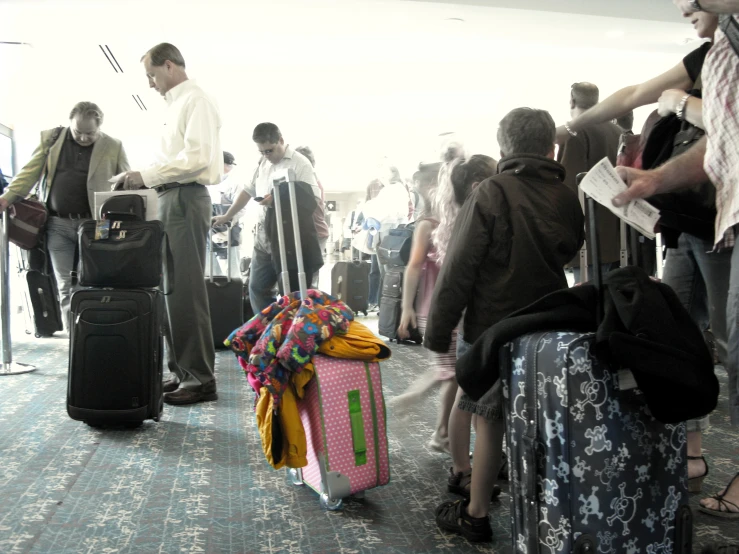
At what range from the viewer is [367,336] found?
6.28ft

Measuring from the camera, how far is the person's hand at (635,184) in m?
1.29

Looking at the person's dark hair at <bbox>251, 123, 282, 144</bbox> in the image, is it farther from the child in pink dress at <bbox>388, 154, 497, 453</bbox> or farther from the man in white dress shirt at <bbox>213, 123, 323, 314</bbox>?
the child in pink dress at <bbox>388, 154, 497, 453</bbox>

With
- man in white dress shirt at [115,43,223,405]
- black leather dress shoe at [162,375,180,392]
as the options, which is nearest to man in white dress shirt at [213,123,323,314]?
man in white dress shirt at [115,43,223,405]

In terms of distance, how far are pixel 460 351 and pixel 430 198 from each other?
74 cm

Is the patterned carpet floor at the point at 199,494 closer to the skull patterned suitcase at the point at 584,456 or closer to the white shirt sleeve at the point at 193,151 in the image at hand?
the skull patterned suitcase at the point at 584,456

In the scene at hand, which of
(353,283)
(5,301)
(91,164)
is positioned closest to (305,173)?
(91,164)

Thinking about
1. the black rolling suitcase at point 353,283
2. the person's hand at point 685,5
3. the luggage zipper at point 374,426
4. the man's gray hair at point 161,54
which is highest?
the man's gray hair at point 161,54

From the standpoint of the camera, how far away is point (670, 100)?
1.58 metres

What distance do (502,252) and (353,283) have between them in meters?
5.04

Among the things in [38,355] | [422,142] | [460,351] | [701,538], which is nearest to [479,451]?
[460,351]

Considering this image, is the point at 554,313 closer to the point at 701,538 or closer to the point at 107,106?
the point at 701,538

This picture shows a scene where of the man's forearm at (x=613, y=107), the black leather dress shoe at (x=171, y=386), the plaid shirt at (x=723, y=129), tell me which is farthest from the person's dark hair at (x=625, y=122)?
the black leather dress shoe at (x=171, y=386)

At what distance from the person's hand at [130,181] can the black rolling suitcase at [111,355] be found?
1.90ft

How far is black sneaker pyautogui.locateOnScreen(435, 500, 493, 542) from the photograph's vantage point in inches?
63.8
